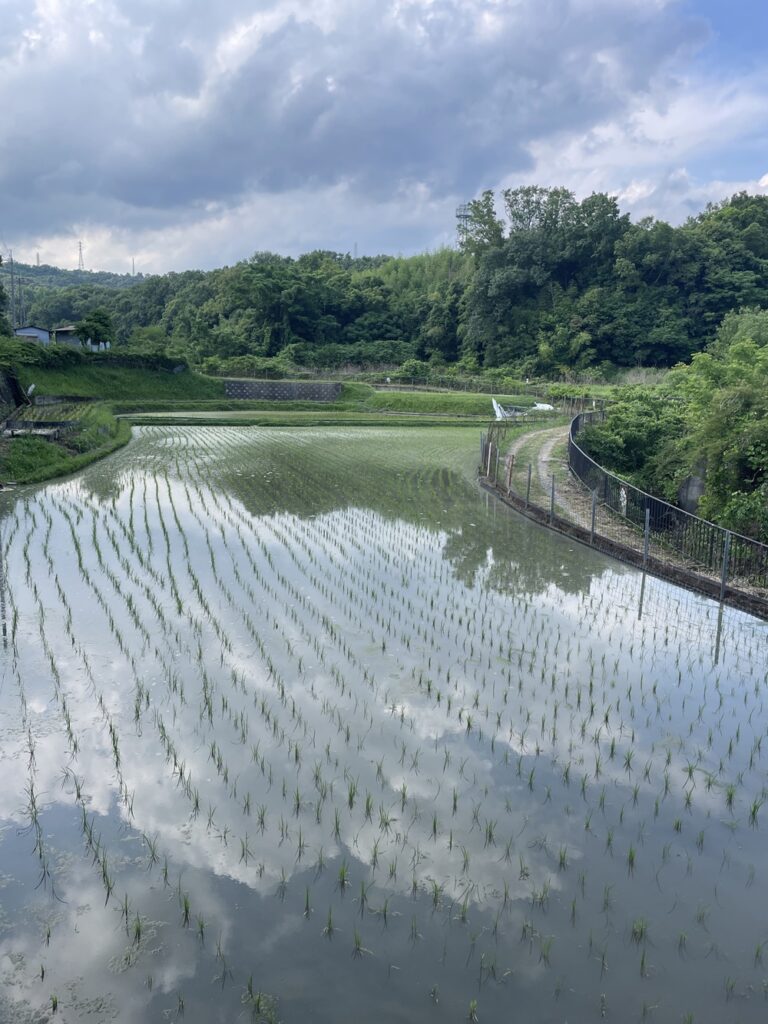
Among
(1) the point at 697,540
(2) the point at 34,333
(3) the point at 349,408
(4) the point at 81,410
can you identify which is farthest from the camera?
(2) the point at 34,333

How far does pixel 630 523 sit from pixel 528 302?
48433mm

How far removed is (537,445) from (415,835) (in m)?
20.4

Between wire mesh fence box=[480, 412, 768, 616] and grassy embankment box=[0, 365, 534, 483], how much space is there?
520 inches

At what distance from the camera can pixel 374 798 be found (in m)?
4.74

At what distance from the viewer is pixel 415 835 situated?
4375mm

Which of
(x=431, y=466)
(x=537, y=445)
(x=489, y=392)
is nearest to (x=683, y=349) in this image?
(x=489, y=392)

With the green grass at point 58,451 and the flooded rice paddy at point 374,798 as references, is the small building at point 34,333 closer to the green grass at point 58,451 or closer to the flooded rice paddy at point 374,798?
the green grass at point 58,451

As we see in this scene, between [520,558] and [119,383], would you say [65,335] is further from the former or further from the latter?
[520,558]

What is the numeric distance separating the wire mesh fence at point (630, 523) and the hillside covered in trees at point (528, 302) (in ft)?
106

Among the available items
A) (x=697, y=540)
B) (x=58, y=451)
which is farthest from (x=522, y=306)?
(x=697, y=540)

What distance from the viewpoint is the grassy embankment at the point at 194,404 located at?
30.8 metres

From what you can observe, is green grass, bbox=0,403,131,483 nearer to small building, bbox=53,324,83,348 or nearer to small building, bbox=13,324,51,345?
small building, bbox=13,324,51,345

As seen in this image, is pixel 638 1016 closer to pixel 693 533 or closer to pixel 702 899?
pixel 702 899

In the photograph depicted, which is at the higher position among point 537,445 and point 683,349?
point 683,349
